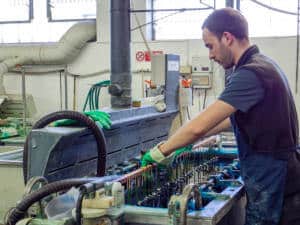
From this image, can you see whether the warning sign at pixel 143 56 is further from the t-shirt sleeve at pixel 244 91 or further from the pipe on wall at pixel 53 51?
the t-shirt sleeve at pixel 244 91

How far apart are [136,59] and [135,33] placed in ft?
0.96

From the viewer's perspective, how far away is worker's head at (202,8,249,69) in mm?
1541

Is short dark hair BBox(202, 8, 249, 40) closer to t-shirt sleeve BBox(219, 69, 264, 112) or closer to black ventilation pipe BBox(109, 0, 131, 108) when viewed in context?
t-shirt sleeve BBox(219, 69, 264, 112)

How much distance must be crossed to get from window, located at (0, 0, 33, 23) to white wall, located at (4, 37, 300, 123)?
0.76m

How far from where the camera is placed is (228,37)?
156cm

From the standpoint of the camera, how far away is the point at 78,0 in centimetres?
550

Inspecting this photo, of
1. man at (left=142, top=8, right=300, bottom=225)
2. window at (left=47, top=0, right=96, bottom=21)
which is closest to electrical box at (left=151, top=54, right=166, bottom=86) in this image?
man at (left=142, top=8, right=300, bottom=225)

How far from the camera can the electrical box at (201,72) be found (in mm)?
4781

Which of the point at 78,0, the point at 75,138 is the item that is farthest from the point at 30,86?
the point at 75,138

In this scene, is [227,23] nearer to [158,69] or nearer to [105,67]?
[158,69]

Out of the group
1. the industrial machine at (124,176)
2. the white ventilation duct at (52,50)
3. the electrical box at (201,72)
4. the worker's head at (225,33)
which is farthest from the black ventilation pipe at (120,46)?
the white ventilation duct at (52,50)

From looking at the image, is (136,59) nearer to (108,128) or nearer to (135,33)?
(135,33)

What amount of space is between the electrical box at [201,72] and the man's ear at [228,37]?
3236mm

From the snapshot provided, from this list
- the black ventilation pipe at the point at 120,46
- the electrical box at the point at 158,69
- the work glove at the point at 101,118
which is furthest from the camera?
the black ventilation pipe at the point at 120,46
